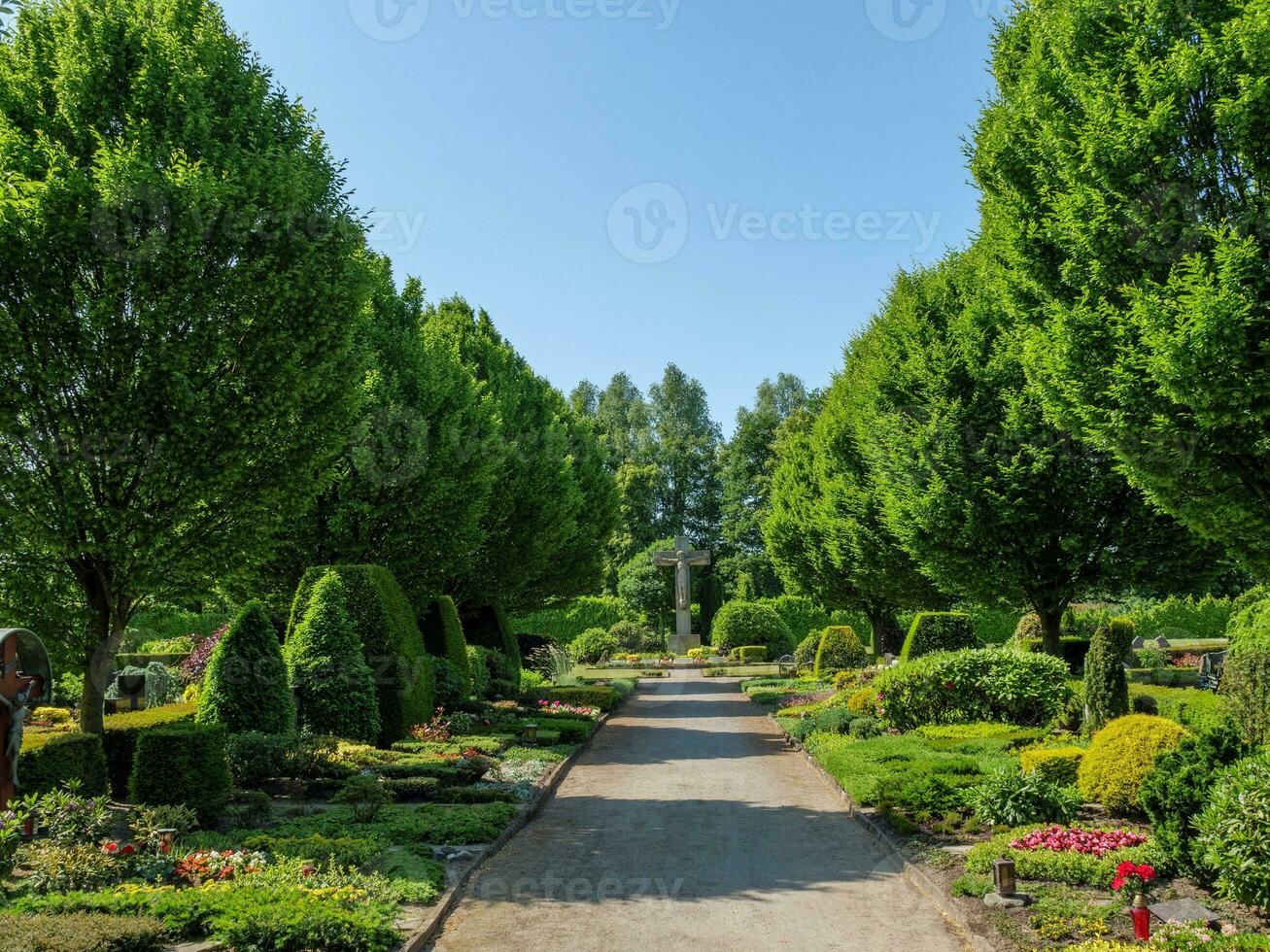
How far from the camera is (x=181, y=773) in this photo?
414 inches

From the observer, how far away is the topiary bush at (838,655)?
3086 centimetres

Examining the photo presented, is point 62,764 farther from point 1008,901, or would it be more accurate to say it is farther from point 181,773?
point 1008,901

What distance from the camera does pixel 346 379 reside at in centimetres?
1339

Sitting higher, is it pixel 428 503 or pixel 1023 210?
pixel 1023 210

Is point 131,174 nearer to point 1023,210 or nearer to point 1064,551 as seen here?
point 1023,210

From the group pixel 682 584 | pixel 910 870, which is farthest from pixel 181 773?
pixel 682 584

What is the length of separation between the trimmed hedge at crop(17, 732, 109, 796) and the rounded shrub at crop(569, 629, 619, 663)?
36688mm

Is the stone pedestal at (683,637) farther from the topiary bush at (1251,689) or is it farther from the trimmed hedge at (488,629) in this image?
the topiary bush at (1251,689)

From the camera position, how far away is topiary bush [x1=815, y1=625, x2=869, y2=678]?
3086cm

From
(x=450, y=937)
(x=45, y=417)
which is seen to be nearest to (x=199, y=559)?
(x=45, y=417)

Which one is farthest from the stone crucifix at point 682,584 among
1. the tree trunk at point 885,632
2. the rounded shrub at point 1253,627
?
the rounded shrub at point 1253,627

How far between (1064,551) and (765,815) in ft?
31.1

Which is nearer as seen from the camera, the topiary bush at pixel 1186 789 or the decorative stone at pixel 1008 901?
the decorative stone at pixel 1008 901

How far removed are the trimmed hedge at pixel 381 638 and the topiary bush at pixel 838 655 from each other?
1699 centimetres
